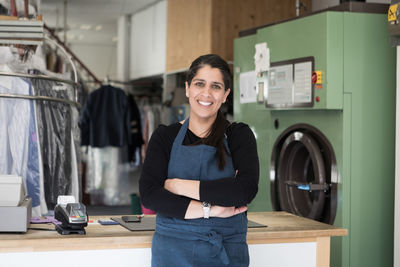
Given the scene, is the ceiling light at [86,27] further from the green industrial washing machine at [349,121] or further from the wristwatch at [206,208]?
the wristwatch at [206,208]

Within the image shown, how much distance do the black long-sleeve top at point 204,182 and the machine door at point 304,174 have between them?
1672mm

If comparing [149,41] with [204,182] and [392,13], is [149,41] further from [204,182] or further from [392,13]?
[204,182]

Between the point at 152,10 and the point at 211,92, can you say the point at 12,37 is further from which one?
the point at 152,10

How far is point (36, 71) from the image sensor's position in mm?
3922

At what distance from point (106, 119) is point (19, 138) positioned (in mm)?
3809

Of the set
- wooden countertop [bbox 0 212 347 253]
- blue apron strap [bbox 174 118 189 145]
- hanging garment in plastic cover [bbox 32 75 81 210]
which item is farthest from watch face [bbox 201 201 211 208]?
hanging garment in plastic cover [bbox 32 75 81 210]

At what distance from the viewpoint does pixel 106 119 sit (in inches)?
299

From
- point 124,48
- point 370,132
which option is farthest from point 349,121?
point 124,48

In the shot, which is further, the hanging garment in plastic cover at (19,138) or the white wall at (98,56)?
the white wall at (98,56)

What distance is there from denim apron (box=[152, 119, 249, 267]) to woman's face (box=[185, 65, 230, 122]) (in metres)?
0.11

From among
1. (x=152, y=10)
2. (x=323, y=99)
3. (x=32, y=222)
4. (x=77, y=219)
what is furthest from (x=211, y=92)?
(x=152, y=10)

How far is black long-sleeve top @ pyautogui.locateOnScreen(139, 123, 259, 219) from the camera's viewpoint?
2.06 metres

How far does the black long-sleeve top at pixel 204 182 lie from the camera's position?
81.2 inches

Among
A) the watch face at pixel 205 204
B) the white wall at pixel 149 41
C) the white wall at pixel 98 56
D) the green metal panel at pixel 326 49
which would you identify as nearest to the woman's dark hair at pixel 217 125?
the watch face at pixel 205 204
